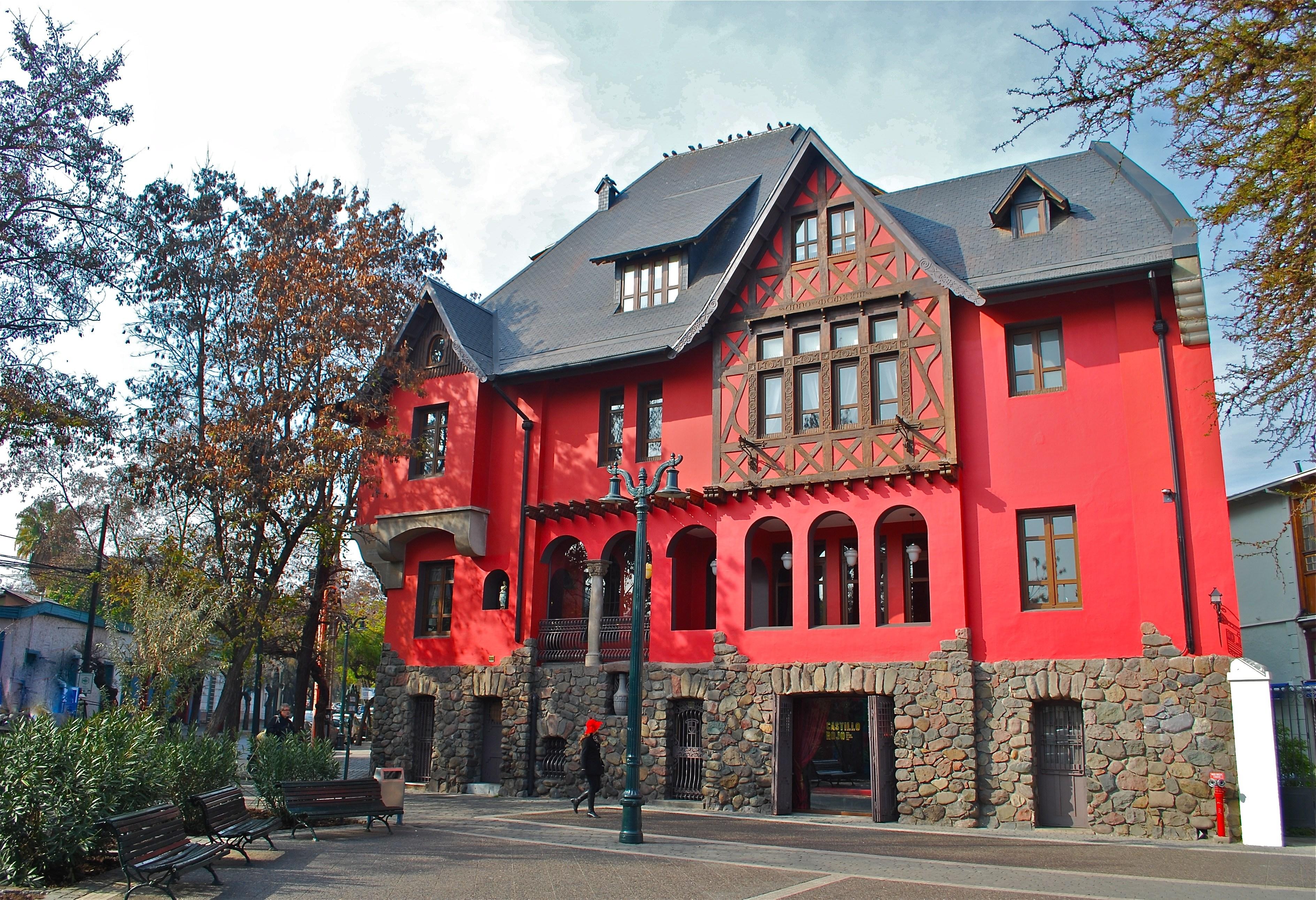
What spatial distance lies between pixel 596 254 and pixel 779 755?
14198 mm

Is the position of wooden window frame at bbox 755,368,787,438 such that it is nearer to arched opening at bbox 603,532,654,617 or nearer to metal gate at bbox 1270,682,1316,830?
arched opening at bbox 603,532,654,617

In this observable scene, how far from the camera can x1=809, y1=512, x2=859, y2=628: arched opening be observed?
2083 cm

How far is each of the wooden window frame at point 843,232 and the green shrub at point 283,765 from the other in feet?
45.7

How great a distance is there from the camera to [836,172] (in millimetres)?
20781

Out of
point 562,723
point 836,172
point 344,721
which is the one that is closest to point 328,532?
point 562,723

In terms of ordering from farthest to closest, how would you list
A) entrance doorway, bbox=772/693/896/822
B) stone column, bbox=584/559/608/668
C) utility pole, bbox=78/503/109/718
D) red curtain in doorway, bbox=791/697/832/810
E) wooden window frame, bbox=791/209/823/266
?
utility pole, bbox=78/503/109/718 → stone column, bbox=584/559/608/668 → wooden window frame, bbox=791/209/823/266 → red curtain in doorway, bbox=791/697/832/810 → entrance doorway, bbox=772/693/896/822

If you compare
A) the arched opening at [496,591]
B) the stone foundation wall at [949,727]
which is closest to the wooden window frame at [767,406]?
the stone foundation wall at [949,727]

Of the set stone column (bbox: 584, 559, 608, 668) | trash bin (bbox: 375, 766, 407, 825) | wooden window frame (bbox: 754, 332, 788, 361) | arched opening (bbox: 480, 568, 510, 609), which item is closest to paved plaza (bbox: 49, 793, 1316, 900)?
trash bin (bbox: 375, 766, 407, 825)

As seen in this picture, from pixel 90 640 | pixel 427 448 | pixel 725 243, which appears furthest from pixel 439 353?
pixel 90 640

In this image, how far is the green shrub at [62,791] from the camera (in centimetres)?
990

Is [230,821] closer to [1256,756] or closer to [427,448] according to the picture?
[427,448]

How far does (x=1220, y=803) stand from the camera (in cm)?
1528

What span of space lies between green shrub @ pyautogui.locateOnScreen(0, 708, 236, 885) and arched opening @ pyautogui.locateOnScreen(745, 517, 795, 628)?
A: 43.0 feet

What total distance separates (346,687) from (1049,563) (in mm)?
22394
